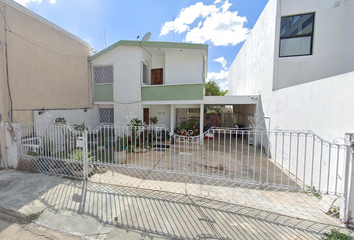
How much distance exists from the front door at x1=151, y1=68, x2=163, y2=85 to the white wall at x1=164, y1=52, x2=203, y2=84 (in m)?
0.81

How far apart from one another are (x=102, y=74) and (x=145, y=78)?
2.81m

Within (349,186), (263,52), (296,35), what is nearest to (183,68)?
(263,52)

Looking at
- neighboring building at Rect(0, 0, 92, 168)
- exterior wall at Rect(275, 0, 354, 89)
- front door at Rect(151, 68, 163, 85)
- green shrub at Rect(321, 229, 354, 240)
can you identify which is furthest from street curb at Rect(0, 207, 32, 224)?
front door at Rect(151, 68, 163, 85)

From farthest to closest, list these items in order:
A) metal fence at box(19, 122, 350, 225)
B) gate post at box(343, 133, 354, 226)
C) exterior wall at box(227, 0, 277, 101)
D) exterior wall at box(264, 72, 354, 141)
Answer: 1. exterior wall at box(227, 0, 277, 101)
2. exterior wall at box(264, 72, 354, 141)
3. metal fence at box(19, 122, 350, 225)
4. gate post at box(343, 133, 354, 226)

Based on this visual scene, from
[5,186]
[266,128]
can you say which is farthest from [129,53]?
[266,128]

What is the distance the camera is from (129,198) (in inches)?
143

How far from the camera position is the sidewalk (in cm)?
263

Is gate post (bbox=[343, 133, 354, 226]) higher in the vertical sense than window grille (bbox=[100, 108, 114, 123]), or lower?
lower

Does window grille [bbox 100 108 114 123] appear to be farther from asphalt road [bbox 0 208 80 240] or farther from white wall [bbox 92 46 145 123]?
asphalt road [bbox 0 208 80 240]

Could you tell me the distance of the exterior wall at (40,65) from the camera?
5.98 metres

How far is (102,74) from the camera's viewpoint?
33.6 ft

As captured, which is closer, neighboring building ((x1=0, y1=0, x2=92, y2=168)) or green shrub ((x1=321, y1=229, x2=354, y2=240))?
green shrub ((x1=321, y1=229, x2=354, y2=240))

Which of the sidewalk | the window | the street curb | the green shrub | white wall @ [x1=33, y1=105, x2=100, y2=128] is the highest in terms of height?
the window

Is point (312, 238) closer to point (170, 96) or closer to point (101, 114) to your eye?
point (170, 96)
